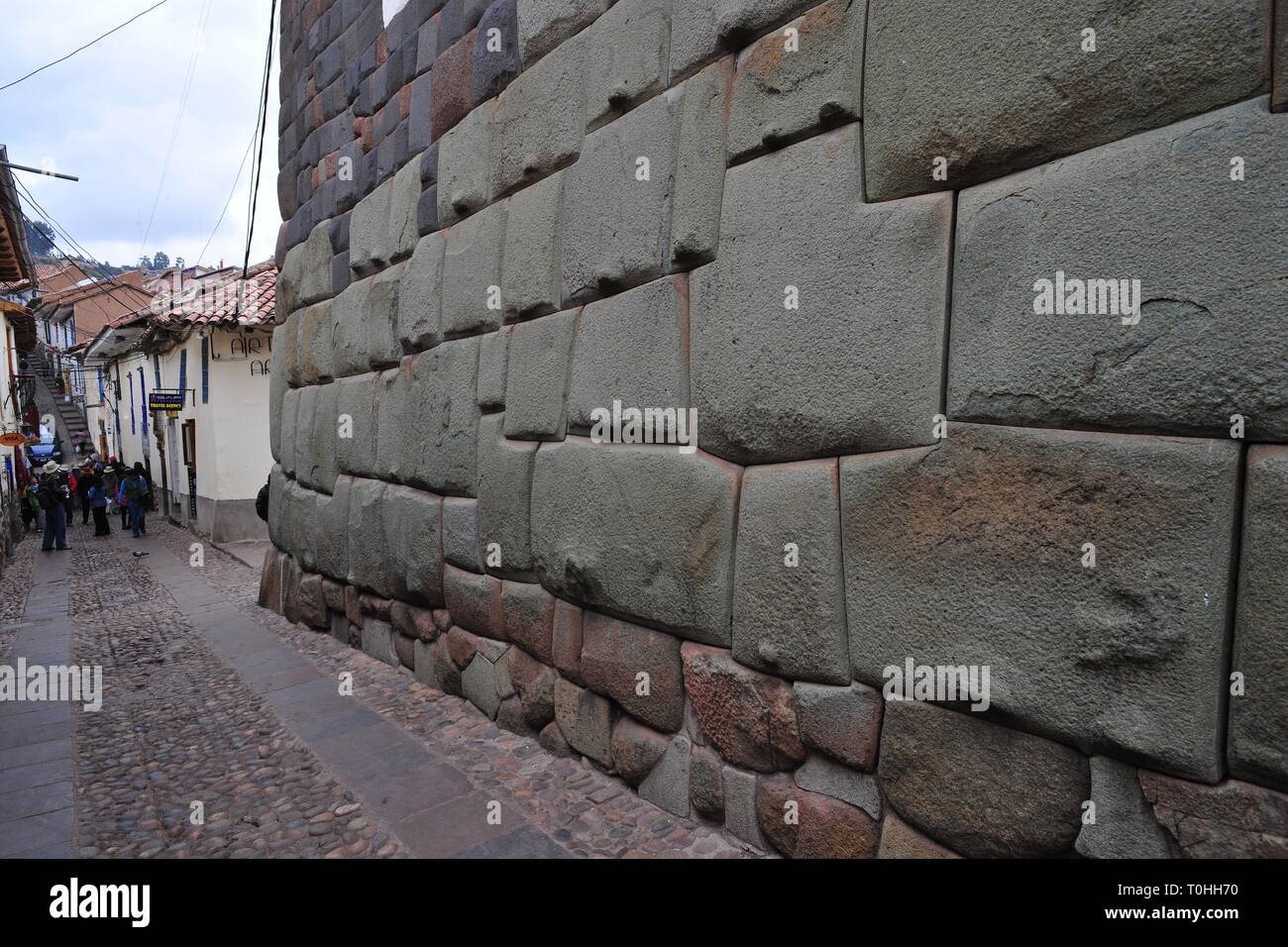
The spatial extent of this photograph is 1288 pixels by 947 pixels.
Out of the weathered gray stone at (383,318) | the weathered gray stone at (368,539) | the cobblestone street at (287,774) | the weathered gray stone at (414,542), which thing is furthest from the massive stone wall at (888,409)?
the weathered gray stone at (368,539)

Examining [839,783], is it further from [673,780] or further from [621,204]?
[621,204]

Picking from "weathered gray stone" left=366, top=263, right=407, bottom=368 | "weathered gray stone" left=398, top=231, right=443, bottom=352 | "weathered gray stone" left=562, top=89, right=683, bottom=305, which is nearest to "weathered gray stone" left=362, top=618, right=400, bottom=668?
"weathered gray stone" left=366, top=263, right=407, bottom=368

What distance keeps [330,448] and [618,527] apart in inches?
130

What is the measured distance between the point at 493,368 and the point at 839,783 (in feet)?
7.62

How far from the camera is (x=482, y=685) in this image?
12.6ft

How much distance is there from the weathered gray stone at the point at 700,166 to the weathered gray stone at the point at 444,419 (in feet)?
5.17

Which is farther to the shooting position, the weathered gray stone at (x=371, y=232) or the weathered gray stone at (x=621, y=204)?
the weathered gray stone at (x=371, y=232)

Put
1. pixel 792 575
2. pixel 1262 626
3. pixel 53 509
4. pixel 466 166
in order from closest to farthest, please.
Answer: pixel 1262 626
pixel 792 575
pixel 466 166
pixel 53 509

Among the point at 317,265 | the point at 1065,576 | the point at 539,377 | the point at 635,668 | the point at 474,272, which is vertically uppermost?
the point at 317,265

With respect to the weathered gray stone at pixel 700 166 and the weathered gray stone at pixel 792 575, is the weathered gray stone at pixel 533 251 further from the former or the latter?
the weathered gray stone at pixel 792 575

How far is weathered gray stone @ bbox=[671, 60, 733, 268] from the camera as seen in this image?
2449 millimetres

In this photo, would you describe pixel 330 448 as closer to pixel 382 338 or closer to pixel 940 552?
pixel 382 338

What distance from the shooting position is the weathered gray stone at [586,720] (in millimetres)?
3033

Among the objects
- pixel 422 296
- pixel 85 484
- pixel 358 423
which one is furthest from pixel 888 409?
pixel 85 484
